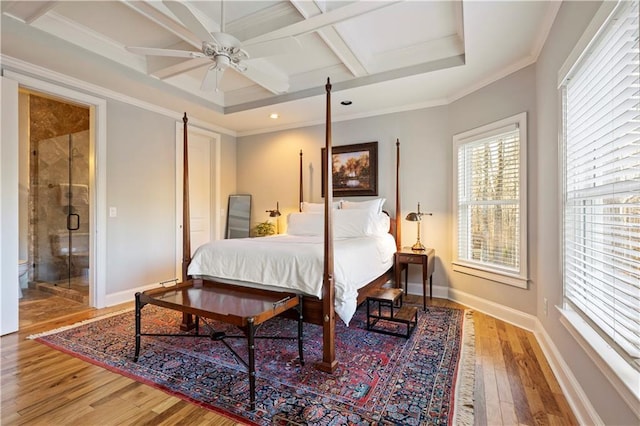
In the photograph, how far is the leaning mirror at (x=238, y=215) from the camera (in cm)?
542

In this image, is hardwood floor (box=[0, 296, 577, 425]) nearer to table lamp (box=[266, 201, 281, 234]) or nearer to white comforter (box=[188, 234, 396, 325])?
white comforter (box=[188, 234, 396, 325])

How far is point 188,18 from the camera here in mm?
2008

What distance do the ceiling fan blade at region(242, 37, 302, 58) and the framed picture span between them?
1971 millimetres

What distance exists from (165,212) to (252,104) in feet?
6.34

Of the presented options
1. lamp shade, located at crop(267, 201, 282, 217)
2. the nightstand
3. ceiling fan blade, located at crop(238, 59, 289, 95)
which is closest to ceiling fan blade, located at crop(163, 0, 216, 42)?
ceiling fan blade, located at crop(238, 59, 289, 95)

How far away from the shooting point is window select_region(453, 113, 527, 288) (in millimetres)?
3043

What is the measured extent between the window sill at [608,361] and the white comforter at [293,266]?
1299 millimetres

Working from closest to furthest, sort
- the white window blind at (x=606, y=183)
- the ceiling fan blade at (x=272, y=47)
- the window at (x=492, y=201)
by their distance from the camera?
1. the white window blind at (x=606, y=183)
2. the ceiling fan blade at (x=272, y=47)
3. the window at (x=492, y=201)

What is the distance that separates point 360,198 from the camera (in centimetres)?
452

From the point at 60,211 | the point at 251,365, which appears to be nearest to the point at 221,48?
the point at 251,365

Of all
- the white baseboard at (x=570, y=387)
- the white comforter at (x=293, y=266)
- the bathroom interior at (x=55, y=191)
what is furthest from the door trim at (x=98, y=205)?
the white baseboard at (x=570, y=387)

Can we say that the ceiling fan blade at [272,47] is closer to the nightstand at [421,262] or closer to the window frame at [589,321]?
the window frame at [589,321]

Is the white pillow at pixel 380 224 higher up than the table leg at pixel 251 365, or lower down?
higher up

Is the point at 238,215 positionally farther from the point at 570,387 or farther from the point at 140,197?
the point at 570,387
